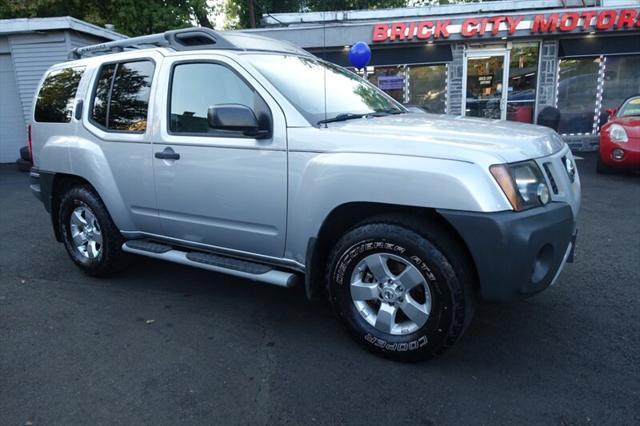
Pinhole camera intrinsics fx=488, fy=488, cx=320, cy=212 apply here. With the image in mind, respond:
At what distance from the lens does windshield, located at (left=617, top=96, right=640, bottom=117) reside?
859 cm

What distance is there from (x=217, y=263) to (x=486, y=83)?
37.6 feet

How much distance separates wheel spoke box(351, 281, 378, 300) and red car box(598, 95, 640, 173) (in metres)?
7.12

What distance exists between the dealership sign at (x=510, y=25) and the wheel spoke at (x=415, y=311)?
10.9 metres

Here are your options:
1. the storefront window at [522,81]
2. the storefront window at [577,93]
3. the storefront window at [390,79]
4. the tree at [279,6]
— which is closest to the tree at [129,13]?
the tree at [279,6]

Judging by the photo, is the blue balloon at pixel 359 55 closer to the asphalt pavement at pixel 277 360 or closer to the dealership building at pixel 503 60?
the dealership building at pixel 503 60

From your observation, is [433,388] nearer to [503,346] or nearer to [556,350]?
[503,346]

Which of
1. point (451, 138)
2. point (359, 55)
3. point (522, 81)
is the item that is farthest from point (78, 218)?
point (522, 81)

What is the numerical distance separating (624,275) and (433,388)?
8.18ft

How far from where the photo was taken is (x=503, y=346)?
3137 millimetres

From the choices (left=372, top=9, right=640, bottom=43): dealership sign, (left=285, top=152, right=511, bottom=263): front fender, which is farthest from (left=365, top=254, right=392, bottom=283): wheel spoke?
(left=372, top=9, right=640, bottom=43): dealership sign

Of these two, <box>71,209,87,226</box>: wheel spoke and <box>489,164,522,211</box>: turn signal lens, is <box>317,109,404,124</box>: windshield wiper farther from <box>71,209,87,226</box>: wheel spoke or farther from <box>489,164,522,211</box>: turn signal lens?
<box>71,209,87,226</box>: wheel spoke

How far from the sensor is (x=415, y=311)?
283cm

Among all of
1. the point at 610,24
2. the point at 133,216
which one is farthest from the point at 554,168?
the point at 610,24

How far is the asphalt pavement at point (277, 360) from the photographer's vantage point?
8.34 feet
